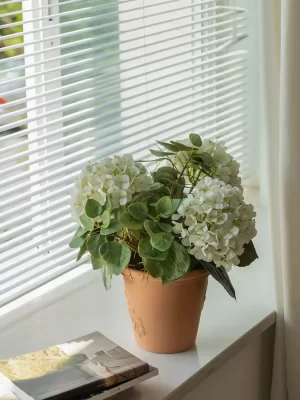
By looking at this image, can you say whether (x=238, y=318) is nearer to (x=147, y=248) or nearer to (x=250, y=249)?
(x=250, y=249)

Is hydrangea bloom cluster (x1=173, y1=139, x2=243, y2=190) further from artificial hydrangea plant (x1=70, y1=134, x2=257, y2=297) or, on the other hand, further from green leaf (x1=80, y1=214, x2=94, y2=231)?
green leaf (x1=80, y1=214, x2=94, y2=231)

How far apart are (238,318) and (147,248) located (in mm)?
402

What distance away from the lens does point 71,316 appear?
1433 mm

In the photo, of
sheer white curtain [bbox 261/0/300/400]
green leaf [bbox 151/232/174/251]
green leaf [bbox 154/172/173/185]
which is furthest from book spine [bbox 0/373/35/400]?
sheer white curtain [bbox 261/0/300/400]

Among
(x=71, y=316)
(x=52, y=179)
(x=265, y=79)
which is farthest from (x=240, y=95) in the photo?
(x=71, y=316)

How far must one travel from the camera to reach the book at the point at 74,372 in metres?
1.05

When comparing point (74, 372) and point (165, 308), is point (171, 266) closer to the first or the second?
point (165, 308)

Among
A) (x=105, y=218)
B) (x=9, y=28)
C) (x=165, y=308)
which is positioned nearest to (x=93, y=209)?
(x=105, y=218)

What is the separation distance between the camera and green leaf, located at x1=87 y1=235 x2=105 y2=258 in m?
1.19

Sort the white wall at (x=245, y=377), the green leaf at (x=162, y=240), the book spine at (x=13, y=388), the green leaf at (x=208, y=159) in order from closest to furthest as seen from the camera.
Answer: the book spine at (x=13, y=388) < the green leaf at (x=162, y=240) < the green leaf at (x=208, y=159) < the white wall at (x=245, y=377)

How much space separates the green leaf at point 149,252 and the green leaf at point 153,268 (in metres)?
0.01

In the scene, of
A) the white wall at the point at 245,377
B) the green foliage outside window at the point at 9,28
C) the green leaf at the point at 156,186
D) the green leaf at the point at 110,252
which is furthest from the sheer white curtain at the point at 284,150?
the green foliage outside window at the point at 9,28

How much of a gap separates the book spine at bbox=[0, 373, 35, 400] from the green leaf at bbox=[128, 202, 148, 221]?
324 mm

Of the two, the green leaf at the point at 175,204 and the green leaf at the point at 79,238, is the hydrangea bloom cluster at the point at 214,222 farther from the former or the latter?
the green leaf at the point at 79,238
